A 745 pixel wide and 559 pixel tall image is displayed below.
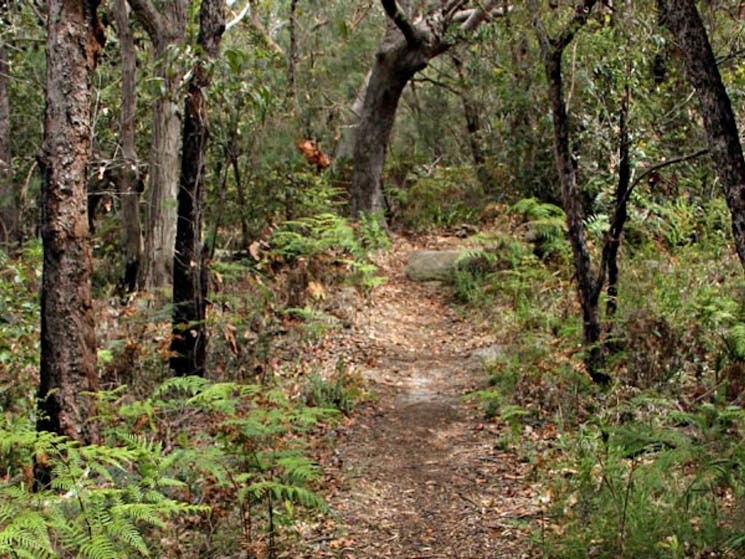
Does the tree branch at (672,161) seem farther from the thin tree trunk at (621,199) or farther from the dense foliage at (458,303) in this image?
the thin tree trunk at (621,199)

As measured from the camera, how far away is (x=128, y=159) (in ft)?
34.2

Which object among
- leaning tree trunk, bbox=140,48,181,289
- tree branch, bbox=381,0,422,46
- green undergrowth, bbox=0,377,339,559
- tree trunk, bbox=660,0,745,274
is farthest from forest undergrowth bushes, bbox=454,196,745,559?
leaning tree trunk, bbox=140,48,181,289

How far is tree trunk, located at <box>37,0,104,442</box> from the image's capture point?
526 centimetres

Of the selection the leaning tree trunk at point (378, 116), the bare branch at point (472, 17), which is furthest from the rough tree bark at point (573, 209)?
the bare branch at point (472, 17)

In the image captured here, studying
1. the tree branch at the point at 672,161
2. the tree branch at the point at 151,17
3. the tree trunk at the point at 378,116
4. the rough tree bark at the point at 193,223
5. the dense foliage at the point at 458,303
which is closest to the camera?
the dense foliage at the point at 458,303

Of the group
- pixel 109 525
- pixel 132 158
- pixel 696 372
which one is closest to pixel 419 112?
pixel 132 158

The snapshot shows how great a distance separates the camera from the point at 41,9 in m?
11.6

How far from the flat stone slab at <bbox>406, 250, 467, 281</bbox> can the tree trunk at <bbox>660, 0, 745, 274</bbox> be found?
25.1 ft

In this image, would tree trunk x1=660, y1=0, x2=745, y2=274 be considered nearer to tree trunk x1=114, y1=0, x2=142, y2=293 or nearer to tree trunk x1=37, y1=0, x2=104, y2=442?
tree trunk x1=37, y1=0, x2=104, y2=442

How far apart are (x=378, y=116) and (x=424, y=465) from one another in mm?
9099

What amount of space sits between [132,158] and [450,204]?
22.1 ft

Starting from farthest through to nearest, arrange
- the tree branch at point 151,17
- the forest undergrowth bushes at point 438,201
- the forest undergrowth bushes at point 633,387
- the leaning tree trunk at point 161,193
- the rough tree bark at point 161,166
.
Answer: the forest undergrowth bushes at point 438,201, the leaning tree trunk at point 161,193, the rough tree bark at point 161,166, the tree branch at point 151,17, the forest undergrowth bushes at point 633,387

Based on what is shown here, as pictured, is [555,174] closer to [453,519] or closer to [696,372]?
[696,372]

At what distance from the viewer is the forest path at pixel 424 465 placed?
15.4 feet
